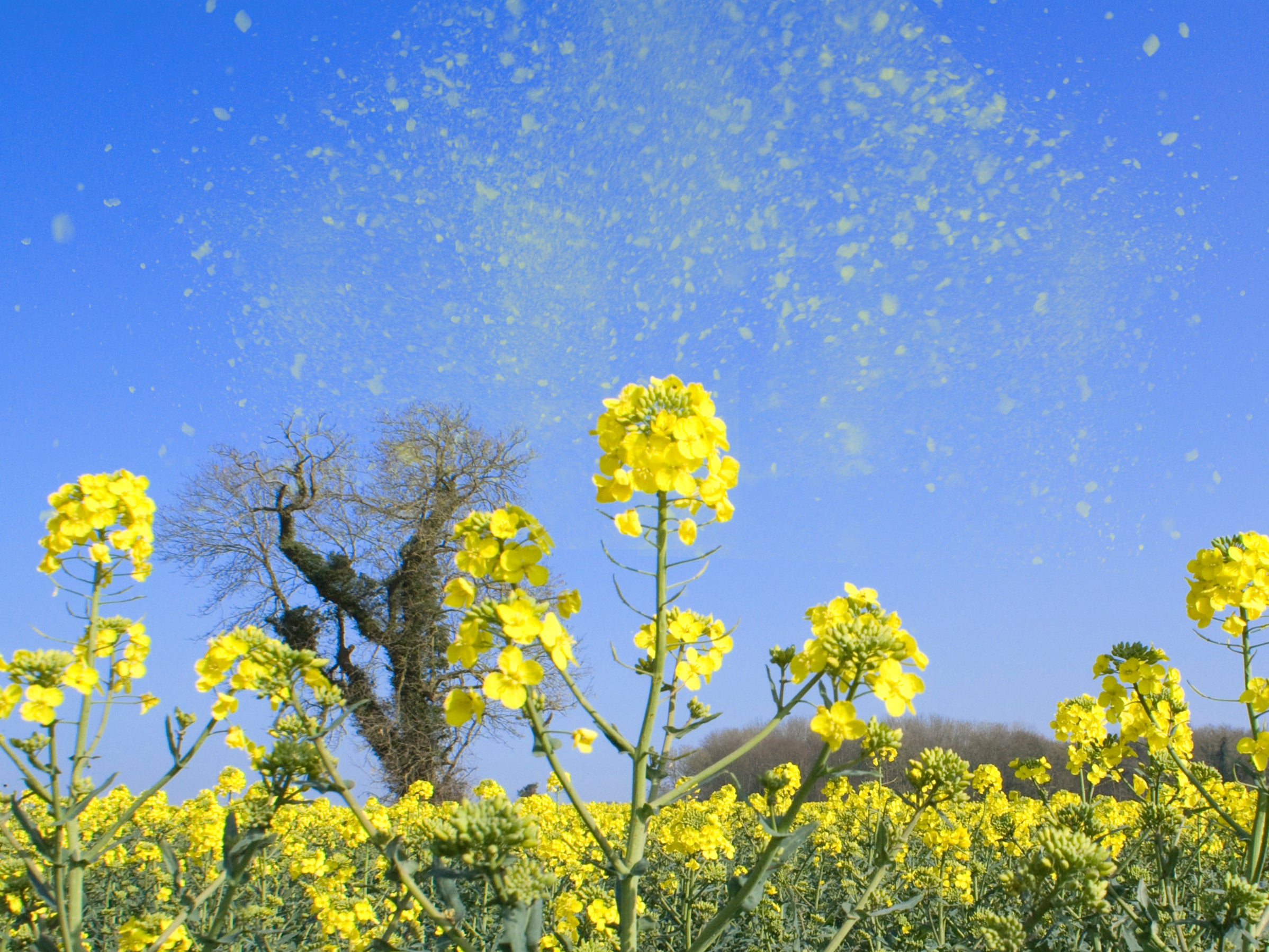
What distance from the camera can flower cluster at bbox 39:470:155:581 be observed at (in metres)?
3.41

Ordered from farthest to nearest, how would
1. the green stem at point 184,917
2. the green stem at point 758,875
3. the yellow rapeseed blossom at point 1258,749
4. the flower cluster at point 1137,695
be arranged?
the flower cluster at point 1137,695 → the yellow rapeseed blossom at point 1258,749 → the green stem at point 184,917 → the green stem at point 758,875

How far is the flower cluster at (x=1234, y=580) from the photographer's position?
315cm

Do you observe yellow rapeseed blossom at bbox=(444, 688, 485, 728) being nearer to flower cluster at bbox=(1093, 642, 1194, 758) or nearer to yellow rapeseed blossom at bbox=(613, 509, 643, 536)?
yellow rapeseed blossom at bbox=(613, 509, 643, 536)

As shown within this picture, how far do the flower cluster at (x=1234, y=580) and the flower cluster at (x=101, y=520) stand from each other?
475 centimetres

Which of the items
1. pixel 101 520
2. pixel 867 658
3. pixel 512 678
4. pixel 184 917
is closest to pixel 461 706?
pixel 512 678

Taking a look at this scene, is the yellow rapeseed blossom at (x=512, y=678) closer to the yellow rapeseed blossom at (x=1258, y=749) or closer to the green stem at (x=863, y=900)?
the green stem at (x=863, y=900)

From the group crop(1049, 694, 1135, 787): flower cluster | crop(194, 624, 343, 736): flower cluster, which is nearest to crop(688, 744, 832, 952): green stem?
crop(194, 624, 343, 736): flower cluster

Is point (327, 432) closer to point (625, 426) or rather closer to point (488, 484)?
point (488, 484)

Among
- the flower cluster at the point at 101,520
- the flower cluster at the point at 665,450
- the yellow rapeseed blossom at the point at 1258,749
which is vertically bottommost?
the yellow rapeseed blossom at the point at 1258,749

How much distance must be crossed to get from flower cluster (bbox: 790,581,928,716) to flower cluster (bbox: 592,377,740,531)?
0.42m

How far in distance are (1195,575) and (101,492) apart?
4.90 metres

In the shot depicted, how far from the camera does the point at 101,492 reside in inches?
135

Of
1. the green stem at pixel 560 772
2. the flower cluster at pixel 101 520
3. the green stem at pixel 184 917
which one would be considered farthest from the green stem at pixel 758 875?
the flower cluster at pixel 101 520

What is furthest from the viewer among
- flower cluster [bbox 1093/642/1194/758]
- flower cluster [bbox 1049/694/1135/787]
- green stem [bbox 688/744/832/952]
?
flower cluster [bbox 1049/694/1135/787]
